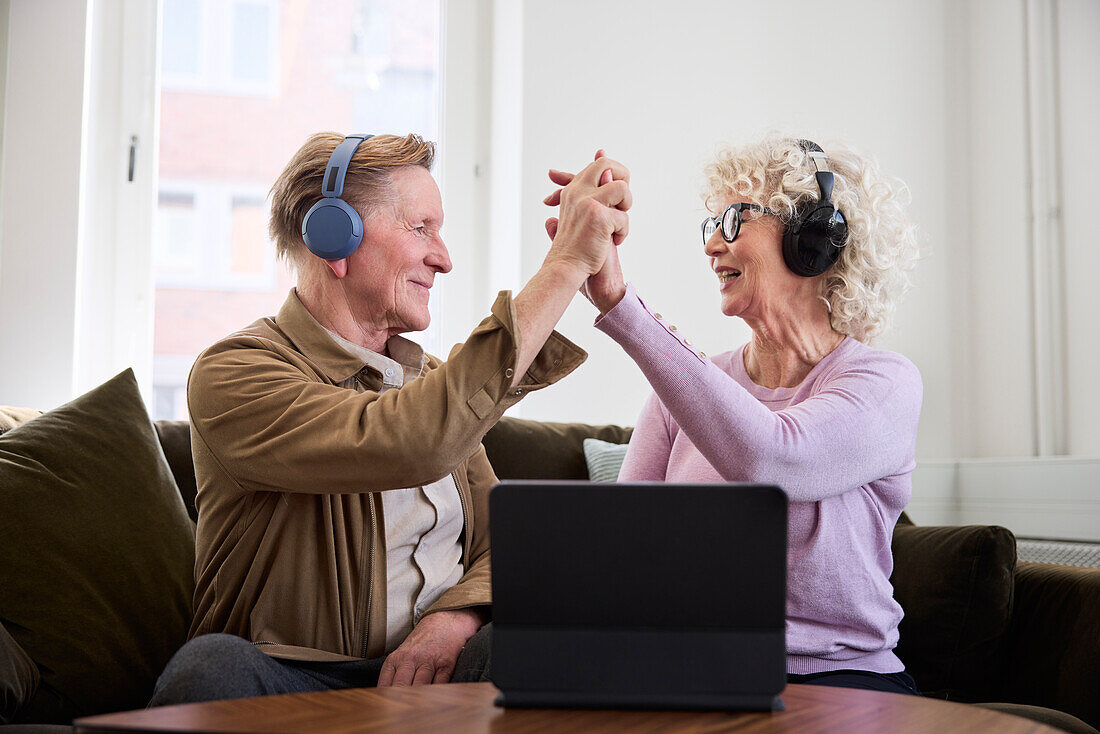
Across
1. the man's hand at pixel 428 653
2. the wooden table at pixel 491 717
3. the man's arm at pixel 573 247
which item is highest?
the man's arm at pixel 573 247

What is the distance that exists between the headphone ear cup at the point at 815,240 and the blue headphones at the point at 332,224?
697 millimetres

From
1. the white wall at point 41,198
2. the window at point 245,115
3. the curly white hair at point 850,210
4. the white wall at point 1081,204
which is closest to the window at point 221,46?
the window at point 245,115

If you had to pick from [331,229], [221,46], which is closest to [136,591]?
[331,229]

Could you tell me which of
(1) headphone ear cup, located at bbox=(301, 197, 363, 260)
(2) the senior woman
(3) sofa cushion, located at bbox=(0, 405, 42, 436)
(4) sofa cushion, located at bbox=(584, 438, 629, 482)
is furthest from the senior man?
(3) sofa cushion, located at bbox=(0, 405, 42, 436)

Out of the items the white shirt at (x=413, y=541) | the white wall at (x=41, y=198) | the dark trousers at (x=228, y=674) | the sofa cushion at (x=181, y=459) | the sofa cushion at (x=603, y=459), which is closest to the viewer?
the dark trousers at (x=228, y=674)

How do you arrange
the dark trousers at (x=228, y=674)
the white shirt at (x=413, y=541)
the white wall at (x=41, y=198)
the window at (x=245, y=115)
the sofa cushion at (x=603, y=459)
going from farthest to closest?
the window at (x=245, y=115)
the white wall at (x=41, y=198)
the sofa cushion at (x=603, y=459)
the white shirt at (x=413, y=541)
the dark trousers at (x=228, y=674)

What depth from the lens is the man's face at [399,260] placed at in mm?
1514

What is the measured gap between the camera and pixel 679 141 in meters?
2.98

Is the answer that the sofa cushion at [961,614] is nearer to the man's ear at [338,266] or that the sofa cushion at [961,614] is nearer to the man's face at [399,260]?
the man's face at [399,260]

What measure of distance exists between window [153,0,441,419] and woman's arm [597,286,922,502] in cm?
166

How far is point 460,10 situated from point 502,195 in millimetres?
583

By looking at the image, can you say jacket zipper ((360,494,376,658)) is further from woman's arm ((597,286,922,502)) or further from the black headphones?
the black headphones

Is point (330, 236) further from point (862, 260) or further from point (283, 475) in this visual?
point (862, 260)

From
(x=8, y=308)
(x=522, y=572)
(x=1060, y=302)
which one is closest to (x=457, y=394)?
(x=522, y=572)
